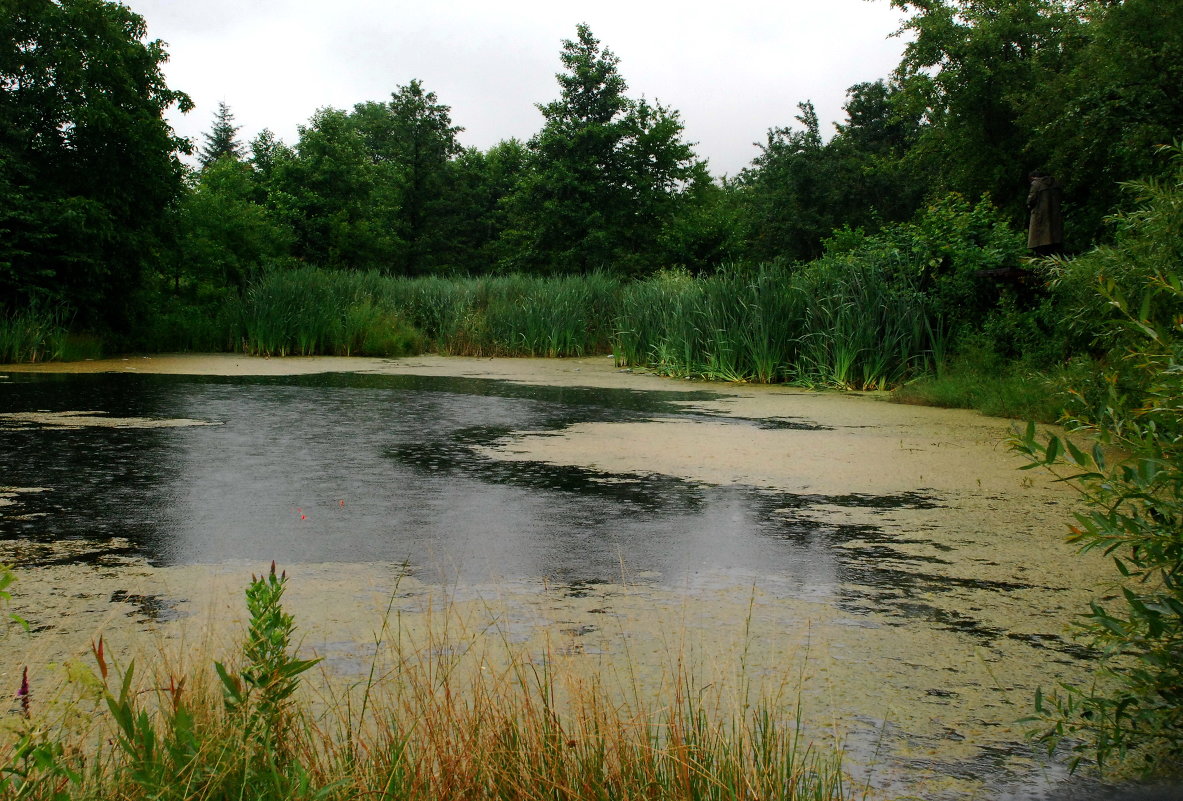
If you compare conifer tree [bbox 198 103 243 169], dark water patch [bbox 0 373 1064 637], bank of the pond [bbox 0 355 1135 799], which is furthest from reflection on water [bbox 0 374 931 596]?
conifer tree [bbox 198 103 243 169]

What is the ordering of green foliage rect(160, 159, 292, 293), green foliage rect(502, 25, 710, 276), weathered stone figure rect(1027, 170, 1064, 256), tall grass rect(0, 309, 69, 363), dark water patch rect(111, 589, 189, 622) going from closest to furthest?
1. dark water patch rect(111, 589, 189, 622)
2. weathered stone figure rect(1027, 170, 1064, 256)
3. tall grass rect(0, 309, 69, 363)
4. green foliage rect(160, 159, 292, 293)
5. green foliage rect(502, 25, 710, 276)

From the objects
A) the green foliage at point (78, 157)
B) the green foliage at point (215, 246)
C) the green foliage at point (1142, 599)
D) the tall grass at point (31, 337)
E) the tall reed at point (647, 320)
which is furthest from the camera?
the green foliage at point (215, 246)

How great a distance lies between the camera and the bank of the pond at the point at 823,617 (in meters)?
2.47

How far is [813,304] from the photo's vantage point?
12320 millimetres

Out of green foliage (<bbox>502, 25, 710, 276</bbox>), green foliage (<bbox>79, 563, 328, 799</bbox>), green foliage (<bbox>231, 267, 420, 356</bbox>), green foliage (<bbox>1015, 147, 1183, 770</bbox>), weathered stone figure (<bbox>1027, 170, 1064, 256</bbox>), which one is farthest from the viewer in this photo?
green foliage (<bbox>502, 25, 710, 276</bbox>)

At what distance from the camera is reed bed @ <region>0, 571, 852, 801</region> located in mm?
1852

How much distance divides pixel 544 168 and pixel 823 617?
33100 mm

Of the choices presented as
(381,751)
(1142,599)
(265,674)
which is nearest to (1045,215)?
(1142,599)

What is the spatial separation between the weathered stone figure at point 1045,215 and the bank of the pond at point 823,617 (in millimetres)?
5223

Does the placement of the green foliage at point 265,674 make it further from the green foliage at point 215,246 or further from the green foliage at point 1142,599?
the green foliage at point 215,246

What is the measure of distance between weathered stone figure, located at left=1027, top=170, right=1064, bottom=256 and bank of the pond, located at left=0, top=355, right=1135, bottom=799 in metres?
5.22

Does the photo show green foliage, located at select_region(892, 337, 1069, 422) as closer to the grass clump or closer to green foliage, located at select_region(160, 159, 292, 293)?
the grass clump

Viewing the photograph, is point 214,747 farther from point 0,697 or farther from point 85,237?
point 85,237

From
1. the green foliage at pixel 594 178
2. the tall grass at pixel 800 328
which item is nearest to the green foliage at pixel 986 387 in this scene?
the tall grass at pixel 800 328
